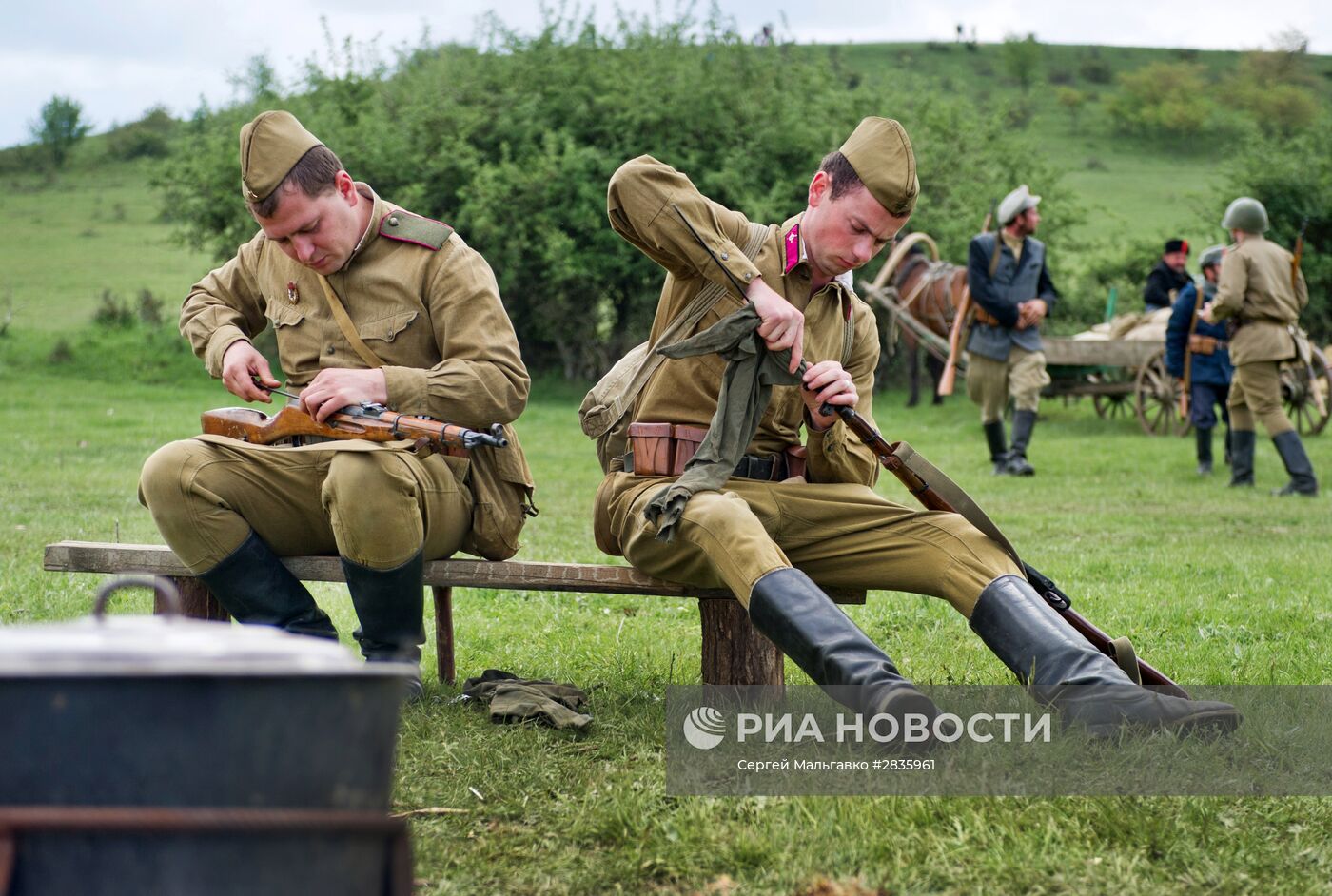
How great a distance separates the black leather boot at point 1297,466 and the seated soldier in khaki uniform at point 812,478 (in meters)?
8.02

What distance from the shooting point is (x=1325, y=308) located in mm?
23609

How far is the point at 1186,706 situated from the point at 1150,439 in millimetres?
13007

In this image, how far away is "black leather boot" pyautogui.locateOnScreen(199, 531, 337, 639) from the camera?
13.7ft

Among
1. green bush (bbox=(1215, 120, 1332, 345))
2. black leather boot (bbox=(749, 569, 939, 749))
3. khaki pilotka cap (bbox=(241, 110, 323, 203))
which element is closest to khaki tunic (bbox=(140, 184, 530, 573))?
khaki pilotka cap (bbox=(241, 110, 323, 203))

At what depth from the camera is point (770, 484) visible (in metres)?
4.26

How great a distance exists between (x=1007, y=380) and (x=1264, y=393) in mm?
2421

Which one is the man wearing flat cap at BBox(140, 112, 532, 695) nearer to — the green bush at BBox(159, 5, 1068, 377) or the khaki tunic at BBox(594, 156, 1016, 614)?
the khaki tunic at BBox(594, 156, 1016, 614)

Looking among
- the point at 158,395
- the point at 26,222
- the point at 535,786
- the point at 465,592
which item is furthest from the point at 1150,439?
the point at 26,222

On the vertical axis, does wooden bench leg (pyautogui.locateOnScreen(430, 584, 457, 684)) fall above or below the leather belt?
below

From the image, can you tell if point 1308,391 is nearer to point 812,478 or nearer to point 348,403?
point 812,478

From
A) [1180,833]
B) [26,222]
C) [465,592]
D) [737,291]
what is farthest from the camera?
[26,222]

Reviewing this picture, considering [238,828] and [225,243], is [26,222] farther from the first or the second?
[238,828]

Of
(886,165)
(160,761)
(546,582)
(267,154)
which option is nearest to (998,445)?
(886,165)

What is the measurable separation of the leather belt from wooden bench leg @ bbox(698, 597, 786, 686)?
38cm
